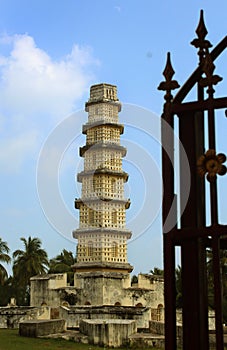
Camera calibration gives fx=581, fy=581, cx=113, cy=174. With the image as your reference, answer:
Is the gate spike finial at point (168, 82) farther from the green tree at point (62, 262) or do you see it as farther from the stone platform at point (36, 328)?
the green tree at point (62, 262)

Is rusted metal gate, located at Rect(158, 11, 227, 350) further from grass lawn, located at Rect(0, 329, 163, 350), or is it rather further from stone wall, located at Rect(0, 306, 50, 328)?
stone wall, located at Rect(0, 306, 50, 328)

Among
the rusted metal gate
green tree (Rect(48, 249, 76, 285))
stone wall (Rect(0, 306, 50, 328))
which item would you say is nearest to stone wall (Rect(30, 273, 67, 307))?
stone wall (Rect(0, 306, 50, 328))

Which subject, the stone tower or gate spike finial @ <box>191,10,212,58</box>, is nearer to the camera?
gate spike finial @ <box>191,10,212,58</box>

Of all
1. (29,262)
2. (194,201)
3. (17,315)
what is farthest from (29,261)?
(194,201)

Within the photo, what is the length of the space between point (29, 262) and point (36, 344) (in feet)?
75.1

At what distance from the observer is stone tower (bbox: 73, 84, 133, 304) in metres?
35.1

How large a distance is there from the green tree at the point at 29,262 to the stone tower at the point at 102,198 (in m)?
5.55

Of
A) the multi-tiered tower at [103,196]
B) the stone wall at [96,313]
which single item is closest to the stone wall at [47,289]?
the multi-tiered tower at [103,196]

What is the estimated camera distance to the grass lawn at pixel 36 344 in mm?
16656

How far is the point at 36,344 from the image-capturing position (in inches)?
693

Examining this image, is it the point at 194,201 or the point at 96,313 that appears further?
the point at 96,313

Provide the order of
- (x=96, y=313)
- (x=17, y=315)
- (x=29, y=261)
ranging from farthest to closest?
(x=29, y=261) < (x=96, y=313) < (x=17, y=315)

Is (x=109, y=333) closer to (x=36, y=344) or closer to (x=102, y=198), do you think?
(x=36, y=344)

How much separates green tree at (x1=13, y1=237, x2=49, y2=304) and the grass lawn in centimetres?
2034
